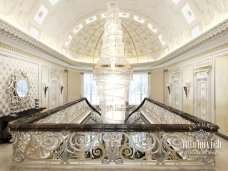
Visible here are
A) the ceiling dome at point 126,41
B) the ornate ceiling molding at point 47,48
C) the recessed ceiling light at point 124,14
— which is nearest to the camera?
the ornate ceiling molding at point 47,48

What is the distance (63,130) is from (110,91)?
9.52 feet

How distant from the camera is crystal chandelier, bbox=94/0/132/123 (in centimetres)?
662

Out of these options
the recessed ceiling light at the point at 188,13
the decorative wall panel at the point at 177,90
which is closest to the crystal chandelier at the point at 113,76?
the recessed ceiling light at the point at 188,13

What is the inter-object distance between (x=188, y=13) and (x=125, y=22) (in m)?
7.42

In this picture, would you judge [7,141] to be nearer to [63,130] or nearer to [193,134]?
[63,130]

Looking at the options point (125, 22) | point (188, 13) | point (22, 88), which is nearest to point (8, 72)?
point (22, 88)

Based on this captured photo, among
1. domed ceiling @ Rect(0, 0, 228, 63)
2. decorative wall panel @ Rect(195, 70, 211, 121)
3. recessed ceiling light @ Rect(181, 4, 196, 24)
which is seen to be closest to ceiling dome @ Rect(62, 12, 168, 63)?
domed ceiling @ Rect(0, 0, 228, 63)

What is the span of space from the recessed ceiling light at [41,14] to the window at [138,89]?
11.1 meters

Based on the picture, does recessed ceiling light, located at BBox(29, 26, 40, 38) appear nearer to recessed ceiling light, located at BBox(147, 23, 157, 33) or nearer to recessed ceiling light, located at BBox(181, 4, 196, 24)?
recessed ceiling light, located at BBox(181, 4, 196, 24)

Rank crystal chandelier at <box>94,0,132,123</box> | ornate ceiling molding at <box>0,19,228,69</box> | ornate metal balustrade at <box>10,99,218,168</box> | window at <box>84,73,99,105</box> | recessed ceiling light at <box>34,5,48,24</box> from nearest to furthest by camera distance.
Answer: ornate metal balustrade at <box>10,99,218,168</box> → crystal chandelier at <box>94,0,132,123</box> → ornate ceiling molding at <box>0,19,228,69</box> → recessed ceiling light at <box>34,5,48,24</box> → window at <box>84,73,99,105</box>

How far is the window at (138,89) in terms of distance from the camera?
2079 cm

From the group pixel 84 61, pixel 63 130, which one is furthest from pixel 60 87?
pixel 63 130

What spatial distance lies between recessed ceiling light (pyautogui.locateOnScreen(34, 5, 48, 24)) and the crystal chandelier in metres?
5.35

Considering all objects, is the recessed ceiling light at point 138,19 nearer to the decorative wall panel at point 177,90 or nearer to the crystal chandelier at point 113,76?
the decorative wall panel at point 177,90
